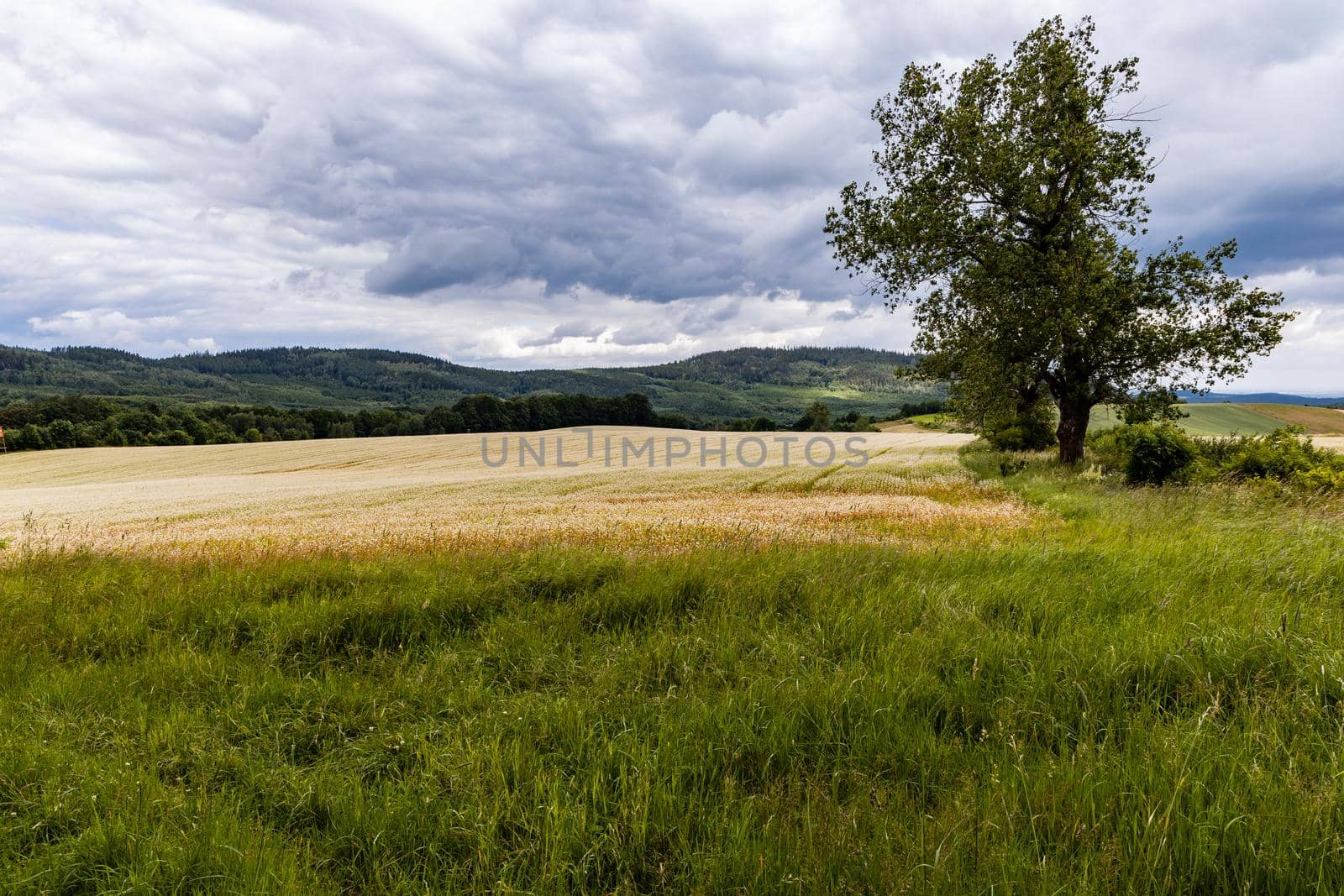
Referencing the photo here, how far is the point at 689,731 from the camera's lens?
3162 millimetres

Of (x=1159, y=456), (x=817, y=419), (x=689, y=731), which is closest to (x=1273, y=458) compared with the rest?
(x=1159, y=456)

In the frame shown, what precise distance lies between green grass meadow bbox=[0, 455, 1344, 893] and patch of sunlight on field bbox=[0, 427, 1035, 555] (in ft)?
9.92

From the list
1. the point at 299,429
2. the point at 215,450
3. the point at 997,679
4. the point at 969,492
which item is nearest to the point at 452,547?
the point at 997,679

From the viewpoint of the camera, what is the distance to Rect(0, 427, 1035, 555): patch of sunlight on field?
31.3 ft

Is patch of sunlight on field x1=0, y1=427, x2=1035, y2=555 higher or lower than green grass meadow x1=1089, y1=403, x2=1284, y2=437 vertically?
lower

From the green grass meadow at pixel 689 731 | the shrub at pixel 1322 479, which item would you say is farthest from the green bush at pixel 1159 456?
the green grass meadow at pixel 689 731

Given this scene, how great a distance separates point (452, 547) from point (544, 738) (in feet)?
17.2

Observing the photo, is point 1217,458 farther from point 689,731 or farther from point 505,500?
point 505,500

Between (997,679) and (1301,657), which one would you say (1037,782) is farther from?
(1301,657)

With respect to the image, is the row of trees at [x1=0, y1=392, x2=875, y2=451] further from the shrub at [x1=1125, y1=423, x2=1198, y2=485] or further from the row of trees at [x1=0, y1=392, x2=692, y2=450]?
the shrub at [x1=1125, y1=423, x2=1198, y2=485]

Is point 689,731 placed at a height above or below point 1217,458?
below

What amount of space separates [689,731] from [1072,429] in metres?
25.5

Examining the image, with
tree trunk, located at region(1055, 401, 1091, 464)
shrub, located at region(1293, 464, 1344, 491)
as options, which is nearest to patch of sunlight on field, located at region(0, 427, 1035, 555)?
tree trunk, located at region(1055, 401, 1091, 464)

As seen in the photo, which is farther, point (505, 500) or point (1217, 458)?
point (505, 500)
